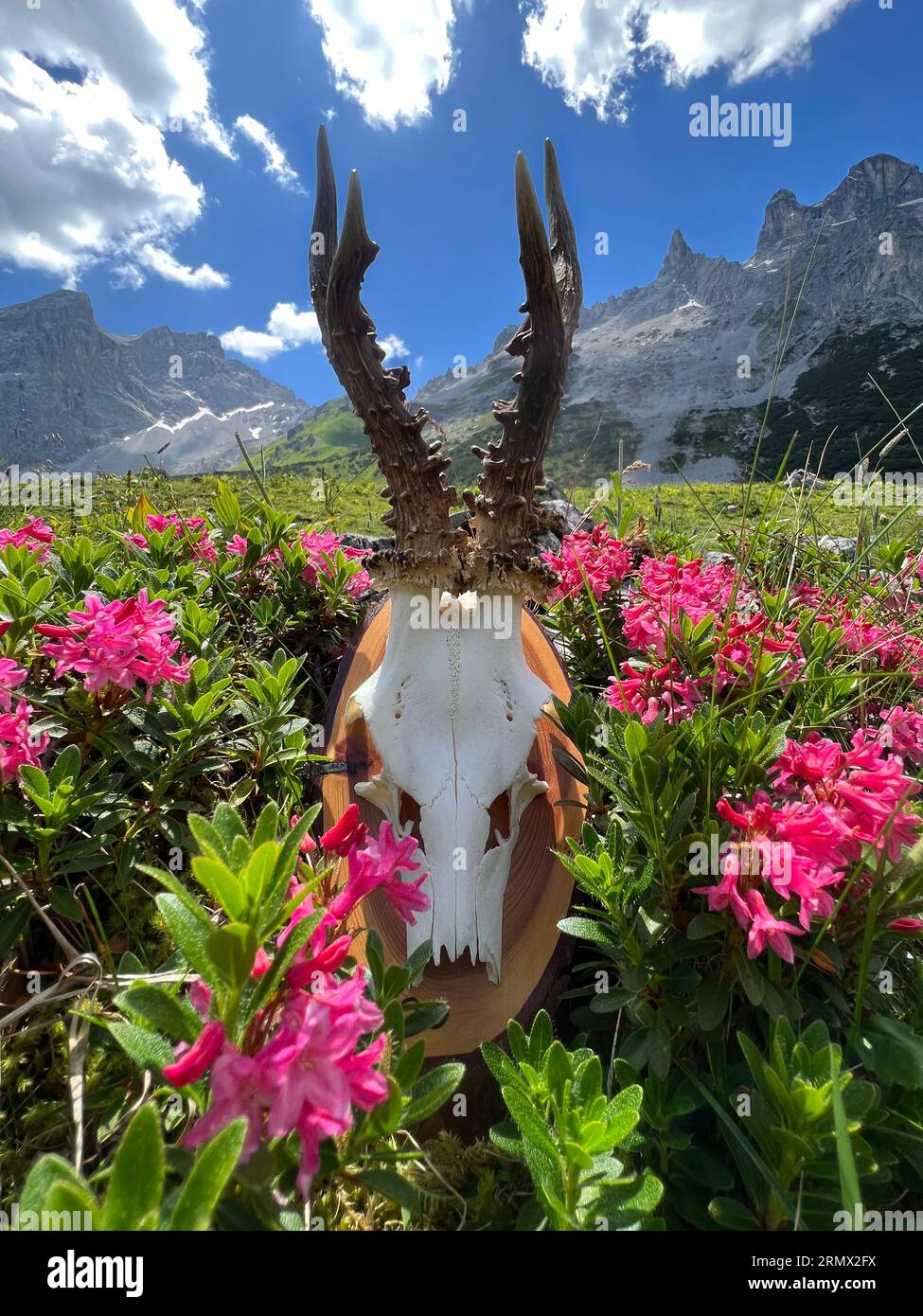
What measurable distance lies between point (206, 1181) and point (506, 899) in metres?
1.41

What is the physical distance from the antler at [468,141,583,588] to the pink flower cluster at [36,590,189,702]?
1.22 metres

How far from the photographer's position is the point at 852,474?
11.2ft

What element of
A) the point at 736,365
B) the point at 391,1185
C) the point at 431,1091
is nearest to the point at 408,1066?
the point at 431,1091

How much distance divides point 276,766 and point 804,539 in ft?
12.5

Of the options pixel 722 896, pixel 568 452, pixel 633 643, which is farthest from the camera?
pixel 568 452

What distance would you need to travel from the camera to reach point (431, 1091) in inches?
48.0

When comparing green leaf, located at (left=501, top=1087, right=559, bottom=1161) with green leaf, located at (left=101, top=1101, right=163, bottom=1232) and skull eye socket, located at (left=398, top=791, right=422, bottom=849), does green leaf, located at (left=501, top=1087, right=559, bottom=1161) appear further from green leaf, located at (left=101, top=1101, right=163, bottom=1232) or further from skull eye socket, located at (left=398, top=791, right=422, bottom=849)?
skull eye socket, located at (left=398, top=791, right=422, bottom=849)

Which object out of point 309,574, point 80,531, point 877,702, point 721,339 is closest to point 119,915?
point 309,574

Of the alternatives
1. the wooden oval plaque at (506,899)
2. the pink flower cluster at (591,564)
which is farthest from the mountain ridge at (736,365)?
the wooden oval plaque at (506,899)

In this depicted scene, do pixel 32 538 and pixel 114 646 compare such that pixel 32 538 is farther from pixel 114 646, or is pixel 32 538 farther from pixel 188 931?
pixel 188 931

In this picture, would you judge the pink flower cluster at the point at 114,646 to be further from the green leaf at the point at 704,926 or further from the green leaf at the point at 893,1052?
the green leaf at the point at 893,1052

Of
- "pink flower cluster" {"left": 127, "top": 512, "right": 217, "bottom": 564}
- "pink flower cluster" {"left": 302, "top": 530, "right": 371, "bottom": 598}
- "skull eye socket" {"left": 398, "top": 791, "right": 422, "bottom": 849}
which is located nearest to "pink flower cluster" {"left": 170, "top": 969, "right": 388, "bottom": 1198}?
"skull eye socket" {"left": 398, "top": 791, "right": 422, "bottom": 849}

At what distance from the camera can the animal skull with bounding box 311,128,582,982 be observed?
2.21 meters
